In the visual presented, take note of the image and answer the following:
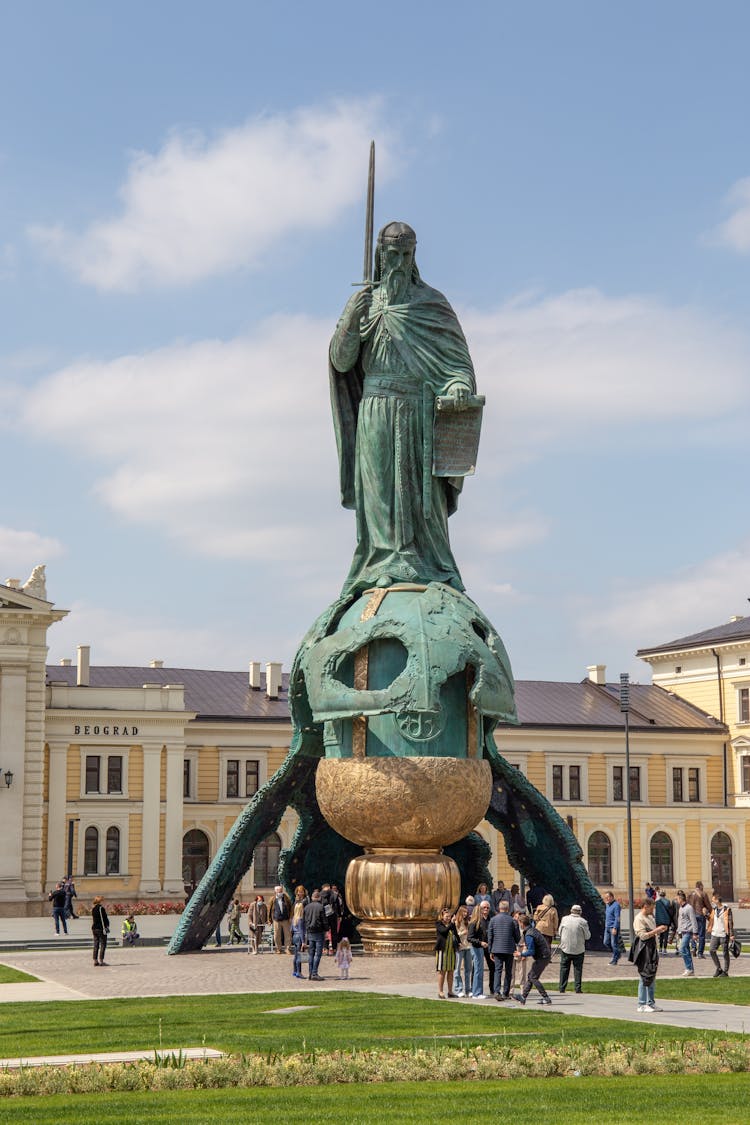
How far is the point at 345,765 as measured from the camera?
2566 centimetres

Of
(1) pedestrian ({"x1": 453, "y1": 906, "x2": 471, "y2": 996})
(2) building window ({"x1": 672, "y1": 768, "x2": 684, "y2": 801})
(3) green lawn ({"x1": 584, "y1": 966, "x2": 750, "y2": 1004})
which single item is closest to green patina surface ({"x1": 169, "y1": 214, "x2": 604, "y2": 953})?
(1) pedestrian ({"x1": 453, "y1": 906, "x2": 471, "y2": 996})

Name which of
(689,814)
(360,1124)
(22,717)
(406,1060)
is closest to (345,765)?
(406,1060)

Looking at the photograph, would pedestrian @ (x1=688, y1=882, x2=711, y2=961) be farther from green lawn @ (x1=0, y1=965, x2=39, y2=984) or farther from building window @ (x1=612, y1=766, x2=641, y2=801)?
building window @ (x1=612, y1=766, x2=641, y2=801)

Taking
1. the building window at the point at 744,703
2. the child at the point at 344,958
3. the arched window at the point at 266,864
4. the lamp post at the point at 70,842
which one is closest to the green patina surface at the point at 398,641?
the child at the point at 344,958

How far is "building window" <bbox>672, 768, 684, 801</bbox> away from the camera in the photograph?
72.3m

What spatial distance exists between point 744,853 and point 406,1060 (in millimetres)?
57625

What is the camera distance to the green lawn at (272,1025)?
16.0 meters

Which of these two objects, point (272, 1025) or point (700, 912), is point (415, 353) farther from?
point (272, 1025)

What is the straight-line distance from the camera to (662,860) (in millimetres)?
68000

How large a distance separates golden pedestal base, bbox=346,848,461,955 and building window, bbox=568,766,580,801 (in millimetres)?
45480

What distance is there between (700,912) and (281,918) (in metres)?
8.96

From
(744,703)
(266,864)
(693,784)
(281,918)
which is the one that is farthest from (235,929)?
(744,703)

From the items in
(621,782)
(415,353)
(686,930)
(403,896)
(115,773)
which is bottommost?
(686,930)

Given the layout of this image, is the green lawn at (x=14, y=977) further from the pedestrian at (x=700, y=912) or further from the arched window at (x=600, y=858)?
the arched window at (x=600, y=858)
